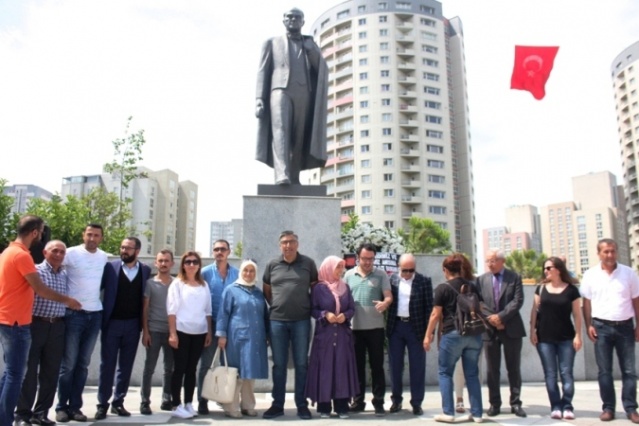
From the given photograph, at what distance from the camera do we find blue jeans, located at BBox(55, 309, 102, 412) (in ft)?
16.5

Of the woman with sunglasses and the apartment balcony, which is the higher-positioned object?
the apartment balcony

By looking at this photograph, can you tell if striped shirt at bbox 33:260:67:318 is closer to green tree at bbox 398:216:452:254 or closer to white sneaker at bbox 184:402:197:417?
white sneaker at bbox 184:402:197:417

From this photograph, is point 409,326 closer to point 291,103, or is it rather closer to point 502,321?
point 502,321

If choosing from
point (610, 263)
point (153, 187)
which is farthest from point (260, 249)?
point (153, 187)

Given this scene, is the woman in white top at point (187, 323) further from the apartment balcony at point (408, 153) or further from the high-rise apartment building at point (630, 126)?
the high-rise apartment building at point (630, 126)

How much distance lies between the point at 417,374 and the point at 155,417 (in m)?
2.72

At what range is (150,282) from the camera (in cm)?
561

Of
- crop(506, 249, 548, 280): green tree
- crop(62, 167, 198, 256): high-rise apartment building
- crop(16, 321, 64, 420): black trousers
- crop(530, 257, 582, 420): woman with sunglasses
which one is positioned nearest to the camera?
crop(16, 321, 64, 420): black trousers

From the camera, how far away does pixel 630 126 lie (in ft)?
275

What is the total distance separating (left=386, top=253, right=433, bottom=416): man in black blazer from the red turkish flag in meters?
6.07

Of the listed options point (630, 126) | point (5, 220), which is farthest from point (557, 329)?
point (630, 126)

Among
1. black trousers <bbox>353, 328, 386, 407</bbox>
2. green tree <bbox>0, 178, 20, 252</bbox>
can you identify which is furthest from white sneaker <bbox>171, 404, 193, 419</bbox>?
green tree <bbox>0, 178, 20, 252</bbox>

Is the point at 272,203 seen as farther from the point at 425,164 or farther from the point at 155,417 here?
the point at 425,164

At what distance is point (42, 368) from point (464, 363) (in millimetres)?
4064
